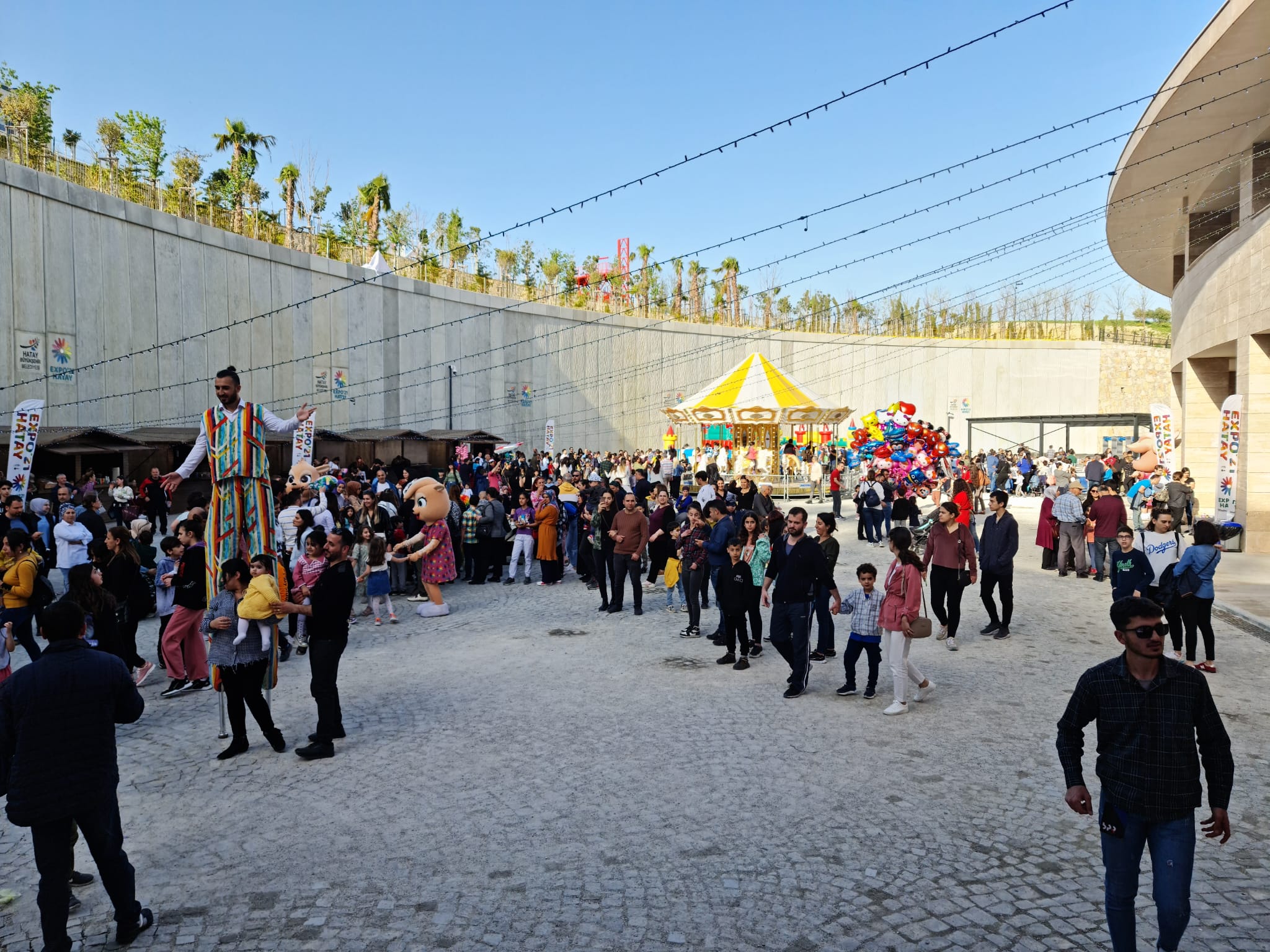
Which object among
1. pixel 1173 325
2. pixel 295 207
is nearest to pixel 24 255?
pixel 295 207

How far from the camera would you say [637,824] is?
17.6ft

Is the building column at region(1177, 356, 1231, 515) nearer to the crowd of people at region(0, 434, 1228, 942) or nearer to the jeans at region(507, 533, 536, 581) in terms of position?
the crowd of people at region(0, 434, 1228, 942)

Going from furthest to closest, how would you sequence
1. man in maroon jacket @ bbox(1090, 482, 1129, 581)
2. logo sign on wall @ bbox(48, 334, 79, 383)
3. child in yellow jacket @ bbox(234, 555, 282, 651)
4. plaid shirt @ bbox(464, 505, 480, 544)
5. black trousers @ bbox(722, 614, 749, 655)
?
1. logo sign on wall @ bbox(48, 334, 79, 383)
2. plaid shirt @ bbox(464, 505, 480, 544)
3. man in maroon jacket @ bbox(1090, 482, 1129, 581)
4. black trousers @ bbox(722, 614, 749, 655)
5. child in yellow jacket @ bbox(234, 555, 282, 651)

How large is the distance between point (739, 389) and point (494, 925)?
2624cm

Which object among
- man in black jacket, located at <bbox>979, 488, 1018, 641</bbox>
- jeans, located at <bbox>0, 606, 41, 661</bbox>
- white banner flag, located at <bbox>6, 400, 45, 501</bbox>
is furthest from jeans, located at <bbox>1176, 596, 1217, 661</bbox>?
white banner flag, located at <bbox>6, 400, 45, 501</bbox>

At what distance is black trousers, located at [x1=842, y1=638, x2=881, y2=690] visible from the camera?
7.88m

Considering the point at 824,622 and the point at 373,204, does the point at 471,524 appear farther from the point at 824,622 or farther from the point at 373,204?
the point at 373,204

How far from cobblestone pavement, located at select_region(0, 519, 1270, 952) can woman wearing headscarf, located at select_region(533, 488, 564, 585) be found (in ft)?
17.2

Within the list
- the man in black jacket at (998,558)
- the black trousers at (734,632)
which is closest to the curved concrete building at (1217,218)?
the man in black jacket at (998,558)

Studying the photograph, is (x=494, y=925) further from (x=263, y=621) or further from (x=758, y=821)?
(x=263, y=621)

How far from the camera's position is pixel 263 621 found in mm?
6523

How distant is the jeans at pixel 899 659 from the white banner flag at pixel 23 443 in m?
14.5

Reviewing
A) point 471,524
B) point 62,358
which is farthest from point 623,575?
point 62,358

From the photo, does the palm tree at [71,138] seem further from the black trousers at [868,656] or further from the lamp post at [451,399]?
the black trousers at [868,656]
